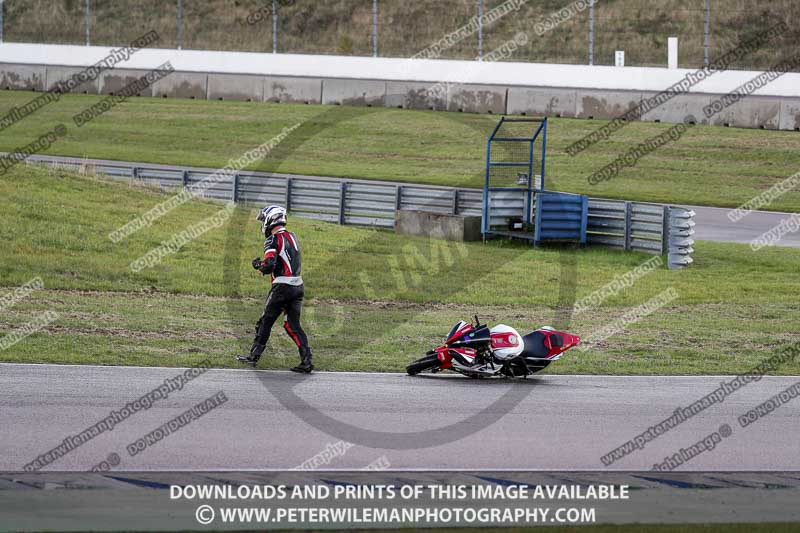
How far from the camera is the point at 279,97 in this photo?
127ft

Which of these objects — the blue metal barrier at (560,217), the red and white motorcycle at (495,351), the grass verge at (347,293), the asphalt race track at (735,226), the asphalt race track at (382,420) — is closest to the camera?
the asphalt race track at (382,420)

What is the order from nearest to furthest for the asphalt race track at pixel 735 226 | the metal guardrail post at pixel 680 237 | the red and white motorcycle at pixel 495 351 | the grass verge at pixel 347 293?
the red and white motorcycle at pixel 495 351 → the grass verge at pixel 347 293 → the metal guardrail post at pixel 680 237 → the asphalt race track at pixel 735 226

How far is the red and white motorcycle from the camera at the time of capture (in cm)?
1262

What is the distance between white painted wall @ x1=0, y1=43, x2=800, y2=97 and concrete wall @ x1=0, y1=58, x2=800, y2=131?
0.79 ft

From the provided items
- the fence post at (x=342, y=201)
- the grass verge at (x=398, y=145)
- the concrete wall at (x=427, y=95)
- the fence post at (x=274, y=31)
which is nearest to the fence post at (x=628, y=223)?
the fence post at (x=342, y=201)

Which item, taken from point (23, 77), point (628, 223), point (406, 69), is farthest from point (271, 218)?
point (23, 77)

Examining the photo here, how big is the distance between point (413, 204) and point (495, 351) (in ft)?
47.4

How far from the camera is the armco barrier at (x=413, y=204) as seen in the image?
23578mm

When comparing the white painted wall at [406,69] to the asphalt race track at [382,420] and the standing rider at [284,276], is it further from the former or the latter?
the standing rider at [284,276]

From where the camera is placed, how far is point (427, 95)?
35875 millimetres

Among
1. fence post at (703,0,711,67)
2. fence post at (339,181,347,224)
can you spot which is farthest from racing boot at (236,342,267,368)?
fence post at (703,0,711,67)

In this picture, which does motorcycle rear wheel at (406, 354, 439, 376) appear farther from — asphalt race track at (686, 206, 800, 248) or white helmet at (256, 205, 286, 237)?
asphalt race track at (686, 206, 800, 248)

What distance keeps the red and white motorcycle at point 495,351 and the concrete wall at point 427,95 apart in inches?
846

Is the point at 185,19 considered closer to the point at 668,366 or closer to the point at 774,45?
the point at 774,45
